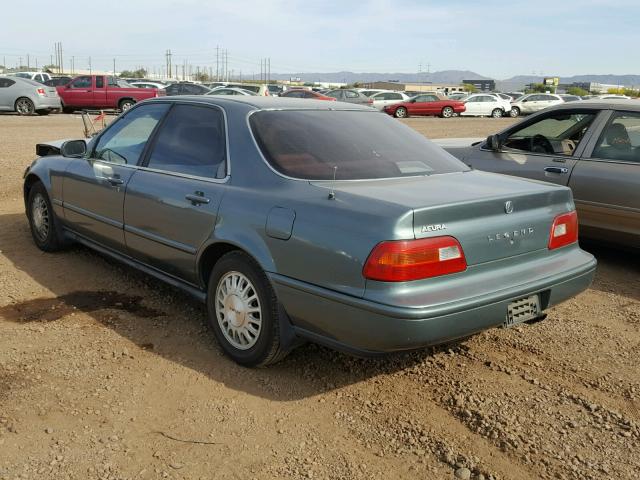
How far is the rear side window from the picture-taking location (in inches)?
156

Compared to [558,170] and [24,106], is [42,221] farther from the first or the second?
[24,106]

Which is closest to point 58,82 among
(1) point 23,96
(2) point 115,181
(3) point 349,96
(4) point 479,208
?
(1) point 23,96

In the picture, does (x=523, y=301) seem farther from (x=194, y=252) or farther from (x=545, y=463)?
(x=194, y=252)

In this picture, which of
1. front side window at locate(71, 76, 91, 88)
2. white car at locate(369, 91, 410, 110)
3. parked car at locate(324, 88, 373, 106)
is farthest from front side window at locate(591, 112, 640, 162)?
white car at locate(369, 91, 410, 110)

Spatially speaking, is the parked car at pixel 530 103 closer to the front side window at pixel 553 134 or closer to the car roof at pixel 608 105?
the front side window at pixel 553 134

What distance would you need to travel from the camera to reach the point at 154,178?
4320 mm

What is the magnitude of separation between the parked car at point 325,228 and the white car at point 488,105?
3352 cm

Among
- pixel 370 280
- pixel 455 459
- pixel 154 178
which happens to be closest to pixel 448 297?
pixel 370 280

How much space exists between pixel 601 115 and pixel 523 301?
10.8ft

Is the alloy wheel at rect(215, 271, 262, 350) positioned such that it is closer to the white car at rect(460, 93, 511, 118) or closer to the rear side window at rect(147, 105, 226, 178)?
the rear side window at rect(147, 105, 226, 178)

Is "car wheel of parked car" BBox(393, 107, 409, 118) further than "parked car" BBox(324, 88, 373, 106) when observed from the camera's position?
Yes

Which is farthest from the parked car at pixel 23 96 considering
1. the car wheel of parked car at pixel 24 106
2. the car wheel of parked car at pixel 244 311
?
the car wheel of parked car at pixel 244 311

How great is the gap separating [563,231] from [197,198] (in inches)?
86.1

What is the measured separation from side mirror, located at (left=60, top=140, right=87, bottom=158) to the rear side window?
1.27 meters
